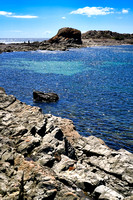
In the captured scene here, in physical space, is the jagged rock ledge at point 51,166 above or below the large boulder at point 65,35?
below

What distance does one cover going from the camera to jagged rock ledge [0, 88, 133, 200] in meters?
11.1

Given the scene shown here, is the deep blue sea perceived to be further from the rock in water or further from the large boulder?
the large boulder

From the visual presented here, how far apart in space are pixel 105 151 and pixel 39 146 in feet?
21.7

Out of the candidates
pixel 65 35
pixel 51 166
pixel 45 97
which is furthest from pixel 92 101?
pixel 65 35

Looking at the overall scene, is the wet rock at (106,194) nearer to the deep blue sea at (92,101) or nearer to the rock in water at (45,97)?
the deep blue sea at (92,101)

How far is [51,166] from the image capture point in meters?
14.2

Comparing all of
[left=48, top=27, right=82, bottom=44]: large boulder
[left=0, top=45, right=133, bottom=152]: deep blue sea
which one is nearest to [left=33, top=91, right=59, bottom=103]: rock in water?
[left=0, top=45, right=133, bottom=152]: deep blue sea

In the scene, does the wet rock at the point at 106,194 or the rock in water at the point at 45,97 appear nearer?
the wet rock at the point at 106,194

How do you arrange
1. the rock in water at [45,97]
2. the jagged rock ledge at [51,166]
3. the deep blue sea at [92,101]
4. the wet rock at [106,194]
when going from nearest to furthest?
1. the jagged rock ledge at [51,166]
2. the wet rock at [106,194]
3. the deep blue sea at [92,101]
4. the rock in water at [45,97]

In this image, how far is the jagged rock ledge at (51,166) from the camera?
1107 centimetres

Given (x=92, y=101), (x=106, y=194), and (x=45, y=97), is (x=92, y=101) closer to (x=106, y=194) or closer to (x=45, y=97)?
(x=45, y=97)

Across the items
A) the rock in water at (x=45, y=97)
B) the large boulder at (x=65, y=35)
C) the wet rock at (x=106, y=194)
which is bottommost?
the wet rock at (x=106, y=194)

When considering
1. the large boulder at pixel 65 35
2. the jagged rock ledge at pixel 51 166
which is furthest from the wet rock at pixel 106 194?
the large boulder at pixel 65 35

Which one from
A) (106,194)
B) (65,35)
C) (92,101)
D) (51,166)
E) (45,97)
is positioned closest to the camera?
(106,194)
